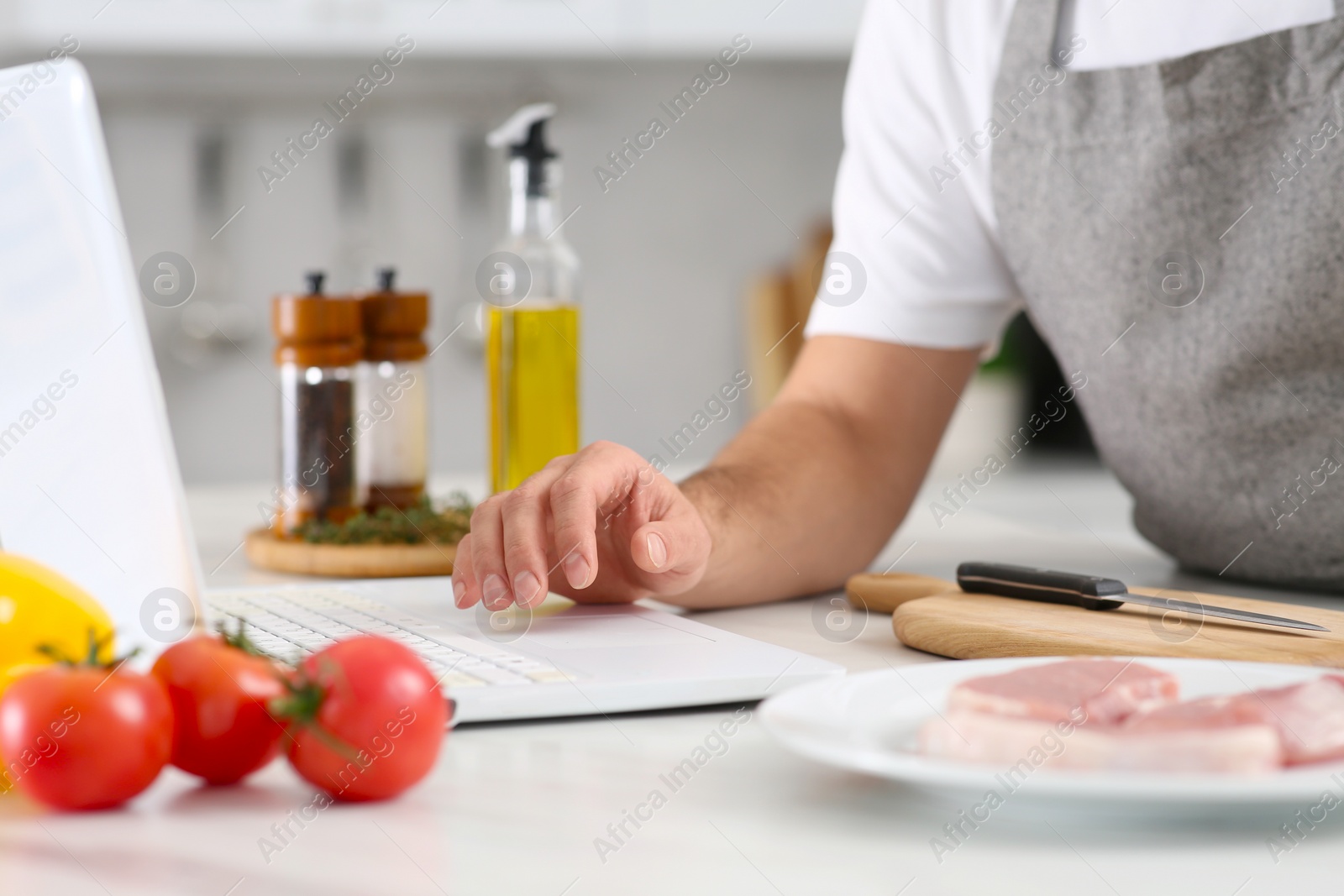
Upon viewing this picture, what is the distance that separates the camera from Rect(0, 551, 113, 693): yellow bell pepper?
0.53 metres

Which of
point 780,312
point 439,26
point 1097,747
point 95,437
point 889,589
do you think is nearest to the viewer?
point 1097,747

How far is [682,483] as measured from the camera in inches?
37.9

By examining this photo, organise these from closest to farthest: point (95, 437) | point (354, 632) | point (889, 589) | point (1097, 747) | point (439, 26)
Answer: point (1097, 747)
point (95, 437)
point (354, 632)
point (889, 589)
point (439, 26)

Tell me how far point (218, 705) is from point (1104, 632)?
45 centimetres

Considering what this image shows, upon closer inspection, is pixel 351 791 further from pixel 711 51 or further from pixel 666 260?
pixel 666 260

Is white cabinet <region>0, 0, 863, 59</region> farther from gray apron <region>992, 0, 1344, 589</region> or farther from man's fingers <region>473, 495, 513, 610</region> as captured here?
man's fingers <region>473, 495, 513, 610</region>

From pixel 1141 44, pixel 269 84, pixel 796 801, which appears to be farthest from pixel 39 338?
pixel 269 84

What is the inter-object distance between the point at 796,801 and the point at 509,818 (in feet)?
0.34

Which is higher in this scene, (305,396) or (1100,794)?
(1100,794)

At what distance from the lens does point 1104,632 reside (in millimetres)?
726

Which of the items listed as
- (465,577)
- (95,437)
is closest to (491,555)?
(465,577)

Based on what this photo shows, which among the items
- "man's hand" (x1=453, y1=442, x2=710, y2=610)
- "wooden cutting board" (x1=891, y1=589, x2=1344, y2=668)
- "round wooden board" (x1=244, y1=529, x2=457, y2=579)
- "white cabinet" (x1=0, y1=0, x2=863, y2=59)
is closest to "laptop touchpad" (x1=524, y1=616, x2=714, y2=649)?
"man's hand" (x1=453, y1=442, x2=710, y2=610)

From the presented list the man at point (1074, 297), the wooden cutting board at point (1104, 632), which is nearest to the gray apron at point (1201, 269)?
the man at point (1074, 297)

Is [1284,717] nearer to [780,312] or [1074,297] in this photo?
[1074,297]
